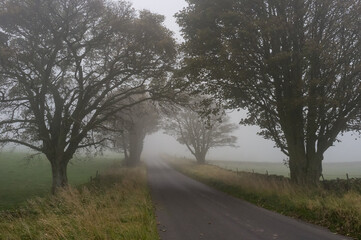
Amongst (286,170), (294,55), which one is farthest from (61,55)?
(286,170)

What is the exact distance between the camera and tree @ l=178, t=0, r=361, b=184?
48.1 ft

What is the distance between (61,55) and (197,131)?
29443mm

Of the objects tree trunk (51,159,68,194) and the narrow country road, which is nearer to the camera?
the narrow country road

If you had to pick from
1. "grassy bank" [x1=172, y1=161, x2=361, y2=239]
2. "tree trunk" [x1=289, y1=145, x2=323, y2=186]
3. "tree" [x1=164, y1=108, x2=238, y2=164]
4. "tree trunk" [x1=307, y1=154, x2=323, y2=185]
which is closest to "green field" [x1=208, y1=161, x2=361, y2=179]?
"tree" [x1=164, y1=108, x2=238, y2=164]

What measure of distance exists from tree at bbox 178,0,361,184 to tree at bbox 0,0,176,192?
11.6 feet

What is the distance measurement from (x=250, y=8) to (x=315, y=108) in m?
6.70

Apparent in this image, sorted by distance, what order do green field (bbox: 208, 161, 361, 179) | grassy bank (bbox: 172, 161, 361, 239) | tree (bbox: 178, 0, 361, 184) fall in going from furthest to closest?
1. green field (bbox: 208, 161, 361, 179)
2. tree (bbox: 178, 0, 361, 184)
3. grassy bank (bbox: 172, 161, 361, 239)

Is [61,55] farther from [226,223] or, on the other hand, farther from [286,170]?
[286,170]

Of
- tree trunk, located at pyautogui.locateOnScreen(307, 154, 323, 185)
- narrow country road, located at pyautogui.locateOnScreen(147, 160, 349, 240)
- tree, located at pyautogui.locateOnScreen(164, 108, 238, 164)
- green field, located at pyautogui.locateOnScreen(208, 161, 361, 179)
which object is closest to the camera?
narrow country road, located at pyautogui.locateOnScreen(147, 160, 349, 240)

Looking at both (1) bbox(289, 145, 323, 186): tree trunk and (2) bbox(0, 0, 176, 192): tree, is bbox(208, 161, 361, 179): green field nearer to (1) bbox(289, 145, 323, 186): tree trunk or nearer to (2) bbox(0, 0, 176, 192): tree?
(1) bbox(289, 145, 323, 186): tree trunk

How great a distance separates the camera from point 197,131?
154 feet

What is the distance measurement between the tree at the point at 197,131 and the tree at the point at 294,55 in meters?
28.4

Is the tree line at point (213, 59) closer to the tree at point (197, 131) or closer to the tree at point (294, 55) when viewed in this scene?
the tree at point (294, 55)

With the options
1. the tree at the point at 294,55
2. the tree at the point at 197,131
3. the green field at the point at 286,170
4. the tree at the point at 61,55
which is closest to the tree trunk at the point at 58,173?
the tree at the point at 61,55
